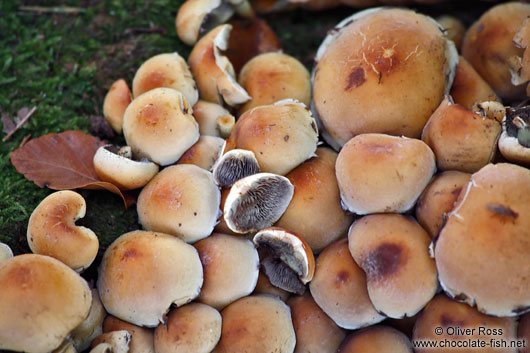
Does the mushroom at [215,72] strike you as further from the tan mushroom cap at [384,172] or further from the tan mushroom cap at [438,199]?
the tan mushroom cap at [438,199]

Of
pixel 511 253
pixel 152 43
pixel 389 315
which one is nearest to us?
pixel 511 253

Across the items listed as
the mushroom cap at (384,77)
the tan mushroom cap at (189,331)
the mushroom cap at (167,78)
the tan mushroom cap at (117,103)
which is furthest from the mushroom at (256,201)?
the tan mushroom cap at (117,103)

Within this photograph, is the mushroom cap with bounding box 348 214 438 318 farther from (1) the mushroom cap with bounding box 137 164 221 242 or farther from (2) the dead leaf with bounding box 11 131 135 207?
(2) the dead leaf with bounding box 11 131 135 207

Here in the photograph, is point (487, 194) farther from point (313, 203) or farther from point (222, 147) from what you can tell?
point (222, 147)

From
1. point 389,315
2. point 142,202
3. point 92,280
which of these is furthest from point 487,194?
point 92,280

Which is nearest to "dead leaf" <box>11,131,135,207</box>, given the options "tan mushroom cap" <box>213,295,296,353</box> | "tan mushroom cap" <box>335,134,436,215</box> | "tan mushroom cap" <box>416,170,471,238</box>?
"tan mushroom cap" <box>213,295,296,353</box>

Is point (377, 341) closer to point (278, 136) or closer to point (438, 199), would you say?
point (438, 199)

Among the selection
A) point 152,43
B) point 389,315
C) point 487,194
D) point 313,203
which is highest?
point 152,43

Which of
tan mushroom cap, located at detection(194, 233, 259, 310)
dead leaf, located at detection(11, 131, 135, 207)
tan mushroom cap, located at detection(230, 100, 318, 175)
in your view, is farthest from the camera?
dead leaf, located at detection(11, 131, 135, 207)
